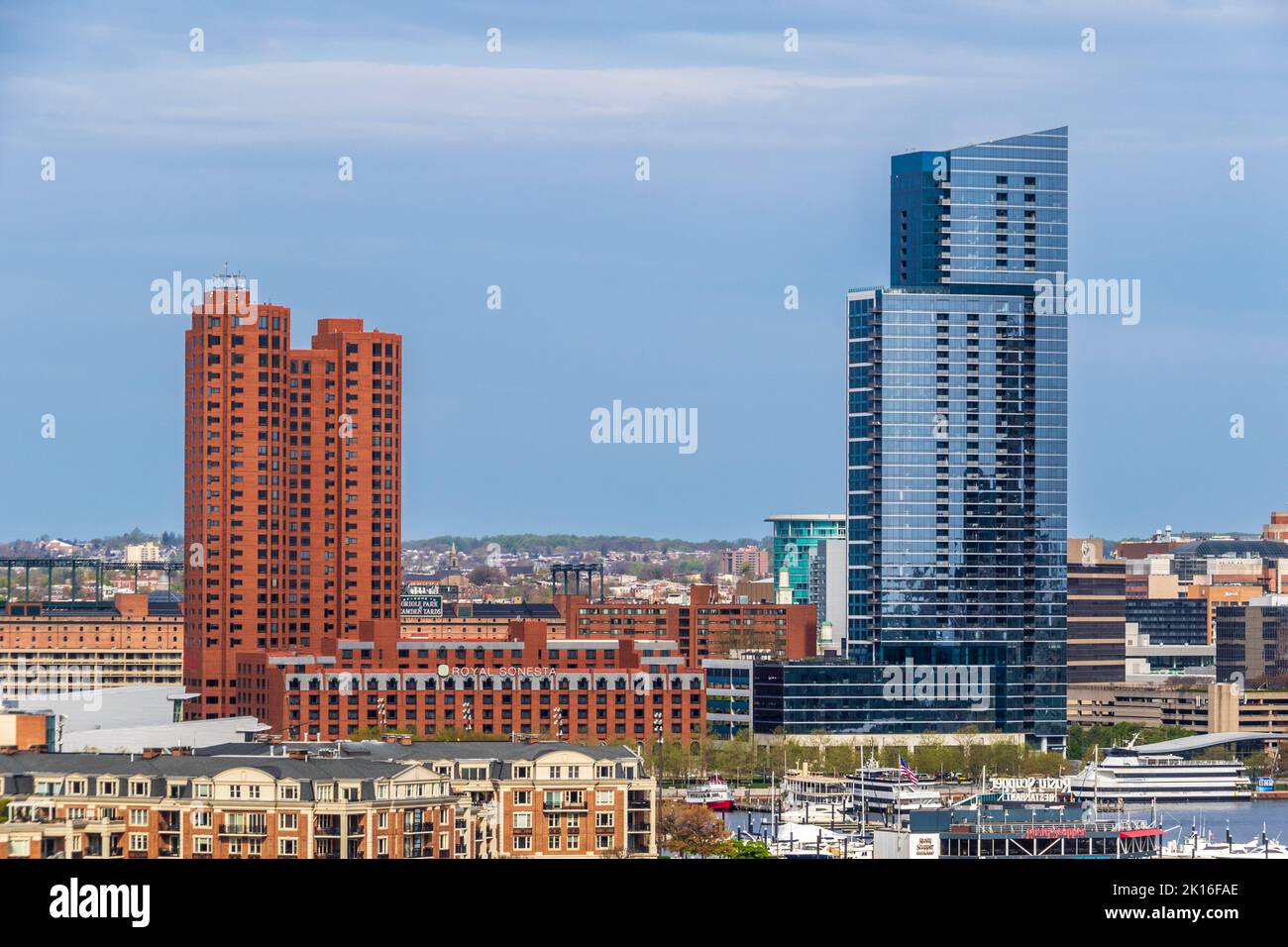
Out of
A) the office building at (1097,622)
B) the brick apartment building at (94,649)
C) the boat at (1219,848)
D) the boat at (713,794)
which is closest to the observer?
the boat at (1219,848)

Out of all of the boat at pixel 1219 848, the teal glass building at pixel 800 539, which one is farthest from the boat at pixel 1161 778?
the teal glass building at pixel 800 539

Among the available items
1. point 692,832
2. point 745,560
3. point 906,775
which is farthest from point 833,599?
point 692,832

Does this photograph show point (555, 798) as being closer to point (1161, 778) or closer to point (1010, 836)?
point (1010, 836)

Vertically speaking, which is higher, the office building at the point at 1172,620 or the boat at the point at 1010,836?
the office building at the point at 1172,620

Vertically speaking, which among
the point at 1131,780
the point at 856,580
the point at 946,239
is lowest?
the point at 1131,780

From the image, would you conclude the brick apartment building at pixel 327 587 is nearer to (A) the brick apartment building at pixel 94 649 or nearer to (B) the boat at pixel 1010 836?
(A) the brick apartment building at pixel 94 649
